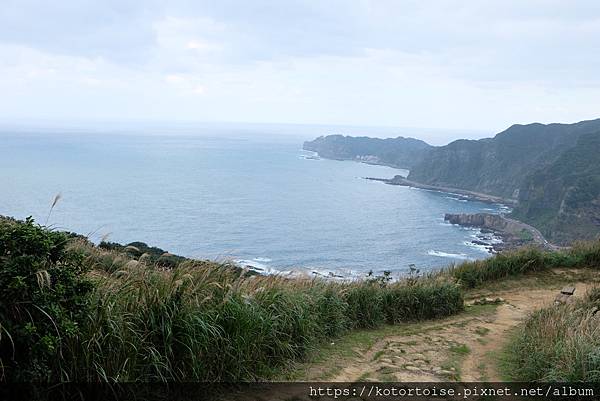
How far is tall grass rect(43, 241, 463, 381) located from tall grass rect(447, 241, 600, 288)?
18.1ft

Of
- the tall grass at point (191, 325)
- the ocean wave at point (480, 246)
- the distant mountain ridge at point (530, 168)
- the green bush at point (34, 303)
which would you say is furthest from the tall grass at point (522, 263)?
the distant mountain ridge at point (530, 168)

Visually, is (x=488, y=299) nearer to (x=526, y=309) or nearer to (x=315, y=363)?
(x=526, y=309)

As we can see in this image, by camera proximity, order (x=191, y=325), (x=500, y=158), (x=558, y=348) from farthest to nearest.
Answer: (x=500, y=158), (x=558, y=348), (x=191, y=325)

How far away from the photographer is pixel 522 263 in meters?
11.1

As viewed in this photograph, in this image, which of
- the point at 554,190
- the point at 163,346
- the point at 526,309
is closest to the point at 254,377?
the point at 163,346

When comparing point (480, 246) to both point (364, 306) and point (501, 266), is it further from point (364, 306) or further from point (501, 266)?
point (364, 306)

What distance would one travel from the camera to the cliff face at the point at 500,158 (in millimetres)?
→ 98812

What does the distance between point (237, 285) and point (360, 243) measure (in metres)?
48.3

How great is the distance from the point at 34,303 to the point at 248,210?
6297 centimetres

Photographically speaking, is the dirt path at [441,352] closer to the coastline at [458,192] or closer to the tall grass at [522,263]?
the tall grass at [522,263]

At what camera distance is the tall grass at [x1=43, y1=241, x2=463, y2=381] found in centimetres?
336

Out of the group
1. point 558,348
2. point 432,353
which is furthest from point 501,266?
point 558,348

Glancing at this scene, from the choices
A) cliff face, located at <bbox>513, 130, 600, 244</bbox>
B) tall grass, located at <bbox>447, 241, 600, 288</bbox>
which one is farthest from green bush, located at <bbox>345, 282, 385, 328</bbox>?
cliff face, located at <bbox>513, 130, 600, 244</bbox>

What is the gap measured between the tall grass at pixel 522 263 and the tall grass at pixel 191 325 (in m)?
5.52
